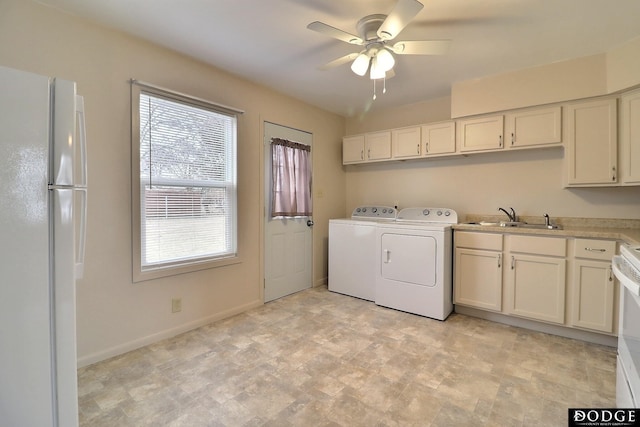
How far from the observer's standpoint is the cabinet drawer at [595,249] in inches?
94.2

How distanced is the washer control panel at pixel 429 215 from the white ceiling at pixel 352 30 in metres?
1.48

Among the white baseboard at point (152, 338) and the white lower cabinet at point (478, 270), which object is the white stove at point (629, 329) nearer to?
the white lower cabinet at point (478, 270)

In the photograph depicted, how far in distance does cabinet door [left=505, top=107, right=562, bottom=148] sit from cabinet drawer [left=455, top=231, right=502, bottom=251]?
0.96 meters

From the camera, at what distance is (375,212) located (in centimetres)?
419

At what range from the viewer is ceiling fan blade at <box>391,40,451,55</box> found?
203 cm

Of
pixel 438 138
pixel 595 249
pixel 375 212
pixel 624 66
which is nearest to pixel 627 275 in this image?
pixel 595 249

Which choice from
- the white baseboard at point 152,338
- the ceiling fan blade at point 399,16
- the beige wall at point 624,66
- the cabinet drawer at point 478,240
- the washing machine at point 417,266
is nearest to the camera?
the ceiling fan blade at point 399,16

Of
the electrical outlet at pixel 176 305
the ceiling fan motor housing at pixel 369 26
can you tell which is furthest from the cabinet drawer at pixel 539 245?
the electrical outlet at pixel 176 305

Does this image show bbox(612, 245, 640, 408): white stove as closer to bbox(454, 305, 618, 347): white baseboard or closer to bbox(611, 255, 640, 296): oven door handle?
bbox(611, 255, 640, 296): oven door handle

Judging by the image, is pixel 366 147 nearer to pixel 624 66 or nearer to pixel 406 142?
pixel 406 142

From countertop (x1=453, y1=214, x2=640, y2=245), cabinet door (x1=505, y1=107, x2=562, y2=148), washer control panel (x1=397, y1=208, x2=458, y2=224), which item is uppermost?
cabinet door (x1=505, y1=107, x2=562, y2=148)

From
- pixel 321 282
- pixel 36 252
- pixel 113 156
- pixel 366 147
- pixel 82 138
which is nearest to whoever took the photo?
pixel 36 252

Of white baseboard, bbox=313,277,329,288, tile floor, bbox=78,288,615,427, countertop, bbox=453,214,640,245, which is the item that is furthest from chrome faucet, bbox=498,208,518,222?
white baseboard, bbox=313,277,329,288

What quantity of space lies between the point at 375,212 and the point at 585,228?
7.32 ft
